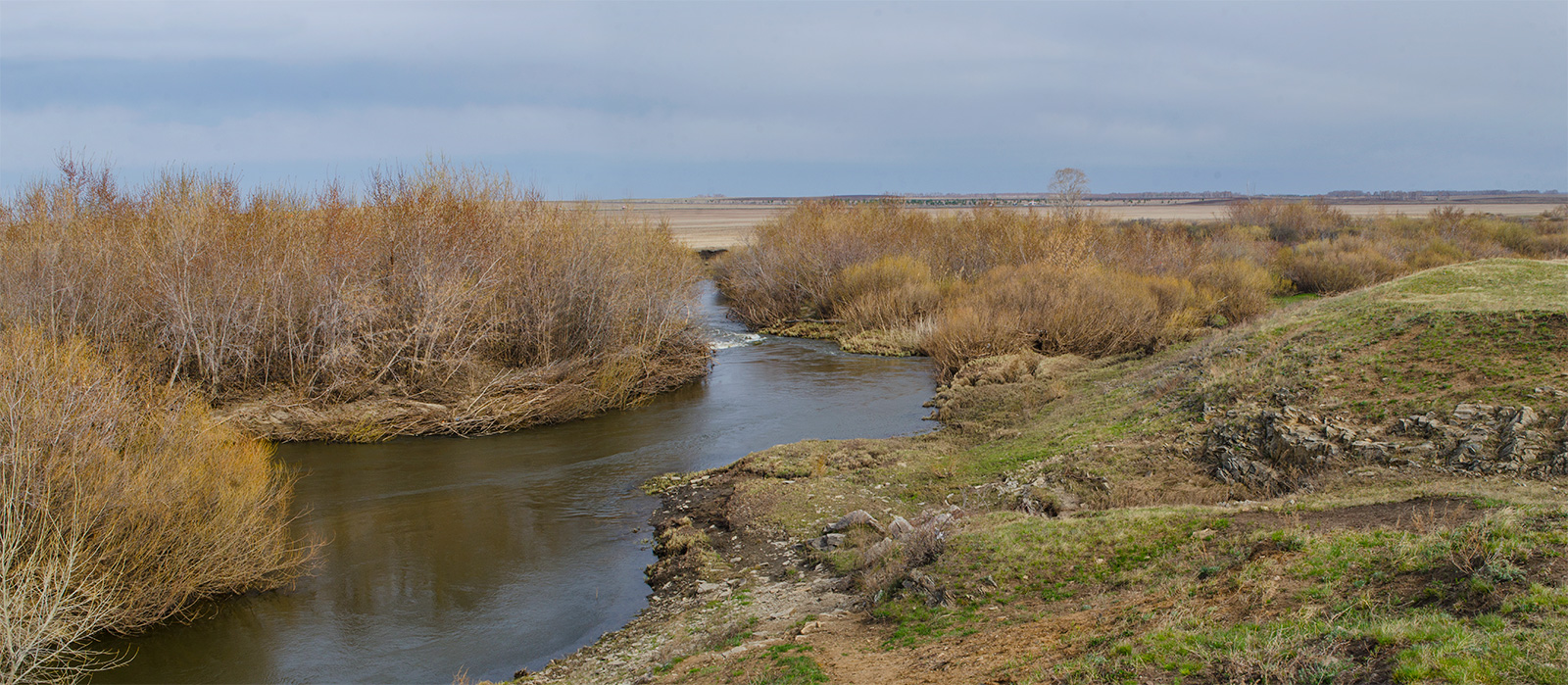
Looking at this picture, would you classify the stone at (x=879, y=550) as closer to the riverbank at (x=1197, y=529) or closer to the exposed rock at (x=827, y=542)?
the riverbank at (x=1197, y=529)

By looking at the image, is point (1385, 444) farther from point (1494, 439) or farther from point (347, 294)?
point (347, 294)

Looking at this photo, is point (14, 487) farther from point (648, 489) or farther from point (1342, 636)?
point (1342, 636)

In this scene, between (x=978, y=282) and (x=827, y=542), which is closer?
(x=827, y=542)

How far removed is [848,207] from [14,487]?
119 ft

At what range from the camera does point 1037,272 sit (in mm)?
26547

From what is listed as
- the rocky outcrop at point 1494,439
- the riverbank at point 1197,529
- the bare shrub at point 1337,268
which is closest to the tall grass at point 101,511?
the riverbank at point 1197,529

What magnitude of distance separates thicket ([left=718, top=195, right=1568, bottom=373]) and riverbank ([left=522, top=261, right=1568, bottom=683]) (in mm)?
7217

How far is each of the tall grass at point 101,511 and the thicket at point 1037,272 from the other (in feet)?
55.8

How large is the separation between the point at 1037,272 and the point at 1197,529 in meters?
19.4

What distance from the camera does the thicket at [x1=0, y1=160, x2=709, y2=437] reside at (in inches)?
684

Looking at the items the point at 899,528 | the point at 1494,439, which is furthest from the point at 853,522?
the point at 1494,439

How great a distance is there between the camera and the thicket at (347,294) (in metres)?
17.4

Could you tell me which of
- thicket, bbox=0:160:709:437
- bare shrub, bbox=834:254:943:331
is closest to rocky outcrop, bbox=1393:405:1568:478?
thicket, bbox=0:160:709:437

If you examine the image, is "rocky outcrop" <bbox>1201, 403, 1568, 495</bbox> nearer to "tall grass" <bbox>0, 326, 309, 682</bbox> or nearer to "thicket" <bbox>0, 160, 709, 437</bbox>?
"tall grass" <bbox>0, 326, 309, 682</bbox>
